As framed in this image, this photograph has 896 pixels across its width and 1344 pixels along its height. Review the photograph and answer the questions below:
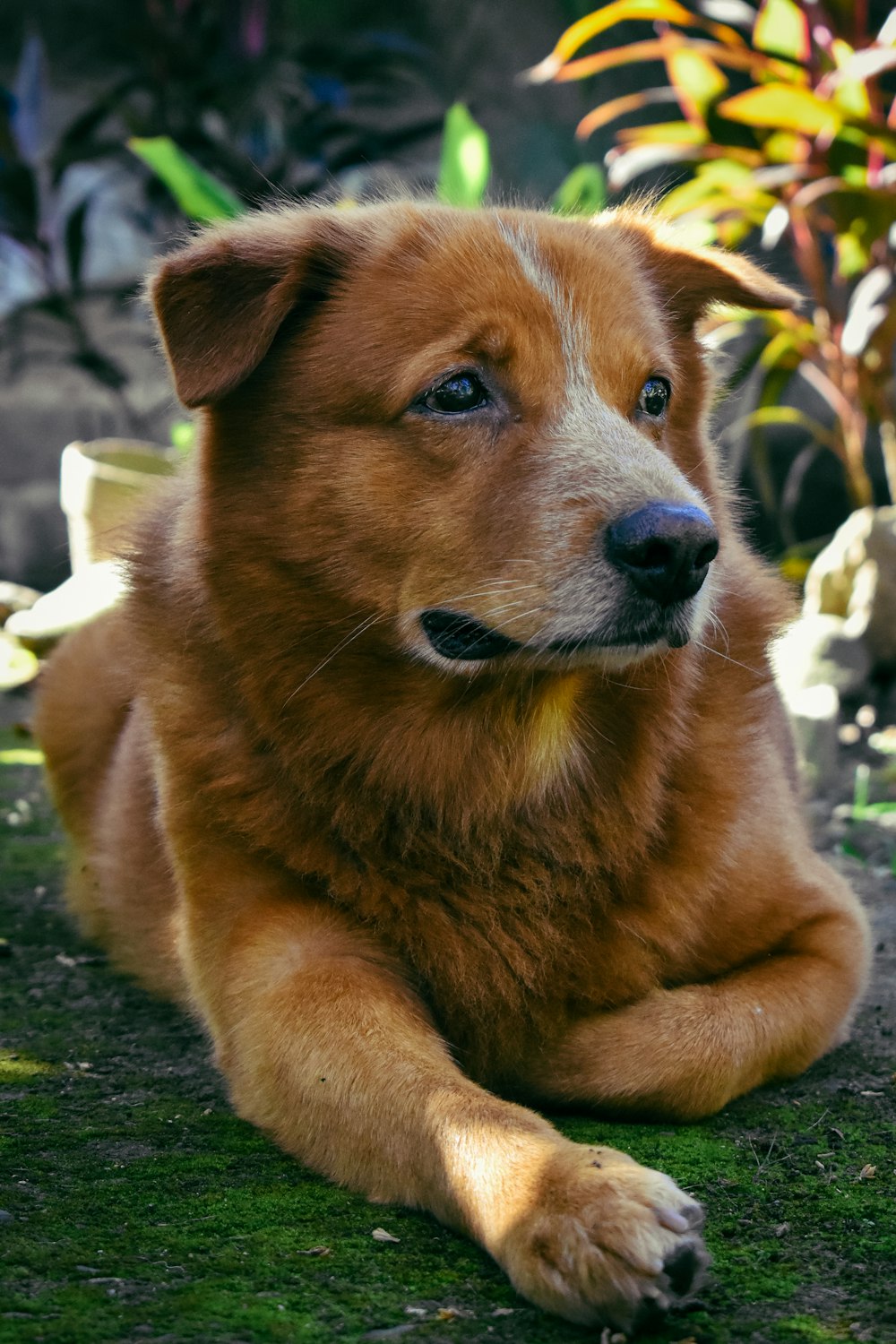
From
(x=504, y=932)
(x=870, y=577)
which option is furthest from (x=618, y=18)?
(x=504, y=932)

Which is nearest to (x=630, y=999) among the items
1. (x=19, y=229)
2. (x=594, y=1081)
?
(x=594, y=1081)

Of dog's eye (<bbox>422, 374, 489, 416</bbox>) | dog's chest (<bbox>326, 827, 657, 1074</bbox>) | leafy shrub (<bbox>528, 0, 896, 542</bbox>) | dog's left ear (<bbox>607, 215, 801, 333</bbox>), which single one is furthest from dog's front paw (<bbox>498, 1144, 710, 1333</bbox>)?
leafy shrub (<bbox>528, 0, 896, 542</bbox>)

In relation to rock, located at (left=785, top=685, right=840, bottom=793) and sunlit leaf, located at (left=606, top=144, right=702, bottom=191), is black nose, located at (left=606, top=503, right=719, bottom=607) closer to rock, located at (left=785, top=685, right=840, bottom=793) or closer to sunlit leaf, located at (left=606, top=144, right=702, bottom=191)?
rock, located at (left=785, top=685, right=840, bottom=793)

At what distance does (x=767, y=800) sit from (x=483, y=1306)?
1.28 meters

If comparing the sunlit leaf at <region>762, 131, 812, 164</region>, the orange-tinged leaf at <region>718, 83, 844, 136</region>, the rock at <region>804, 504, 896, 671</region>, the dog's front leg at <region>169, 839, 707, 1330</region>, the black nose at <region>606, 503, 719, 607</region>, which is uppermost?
the orange-tinged leaf at <region>718, 83, 844, 136</region>

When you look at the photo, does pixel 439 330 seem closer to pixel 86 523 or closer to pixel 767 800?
pixel 767 800

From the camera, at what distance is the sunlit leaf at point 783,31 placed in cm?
616

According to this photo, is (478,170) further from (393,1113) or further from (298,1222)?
(298,1222)

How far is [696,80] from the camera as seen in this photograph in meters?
A: 6.40

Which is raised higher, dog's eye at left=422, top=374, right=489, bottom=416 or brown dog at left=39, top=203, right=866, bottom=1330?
dog's eye at left=422, top=374, right=489, bottom=416

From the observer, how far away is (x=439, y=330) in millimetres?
2453

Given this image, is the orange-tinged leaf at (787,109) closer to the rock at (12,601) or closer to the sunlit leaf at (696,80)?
the sunlit leaf at (696,80)

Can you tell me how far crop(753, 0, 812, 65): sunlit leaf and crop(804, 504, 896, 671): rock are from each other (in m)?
1.99

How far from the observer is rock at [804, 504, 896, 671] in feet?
19.9
